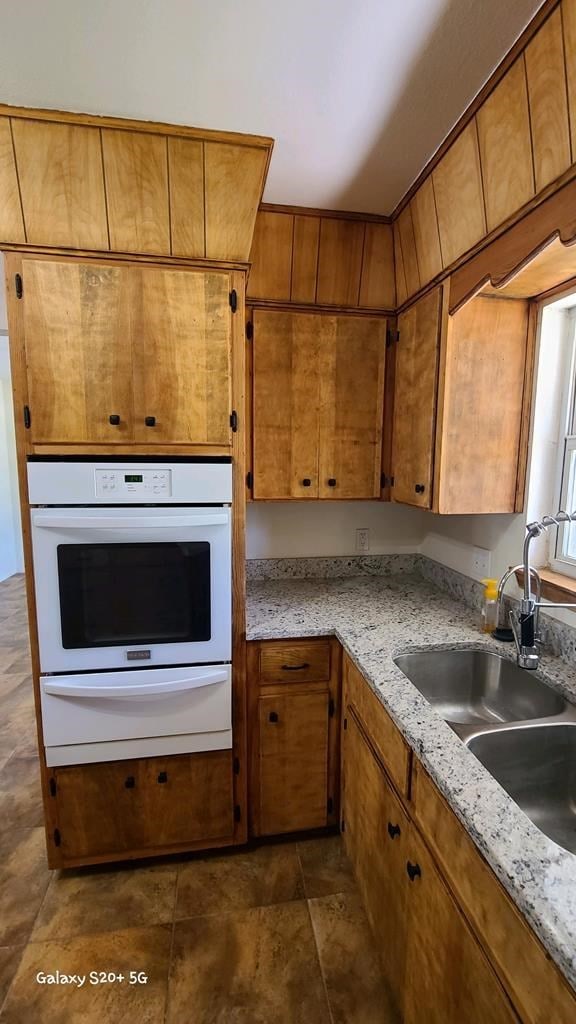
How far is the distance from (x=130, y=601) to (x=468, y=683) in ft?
3.87

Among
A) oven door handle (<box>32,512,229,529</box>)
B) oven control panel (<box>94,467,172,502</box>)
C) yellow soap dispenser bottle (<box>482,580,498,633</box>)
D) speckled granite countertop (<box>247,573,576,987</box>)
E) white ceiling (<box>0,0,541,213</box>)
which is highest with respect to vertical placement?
white ceiling (<box>0,0,541,213</box>)

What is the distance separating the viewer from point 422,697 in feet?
3.92

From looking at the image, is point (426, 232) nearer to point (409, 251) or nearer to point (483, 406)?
point (409, 251)

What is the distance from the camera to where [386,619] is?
5.68ft

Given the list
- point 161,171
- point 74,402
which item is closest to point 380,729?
point 74,402

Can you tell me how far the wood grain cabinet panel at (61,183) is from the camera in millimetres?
1264

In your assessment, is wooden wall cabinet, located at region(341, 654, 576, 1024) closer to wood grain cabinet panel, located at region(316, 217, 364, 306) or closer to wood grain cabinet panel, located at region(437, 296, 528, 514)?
wood grain cabinet panel, located at region(437, 296, 528, 514)

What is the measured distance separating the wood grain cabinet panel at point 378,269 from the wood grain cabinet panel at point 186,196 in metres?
0.76

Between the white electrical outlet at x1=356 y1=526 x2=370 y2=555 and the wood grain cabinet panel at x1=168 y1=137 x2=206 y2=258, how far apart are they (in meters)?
1.43

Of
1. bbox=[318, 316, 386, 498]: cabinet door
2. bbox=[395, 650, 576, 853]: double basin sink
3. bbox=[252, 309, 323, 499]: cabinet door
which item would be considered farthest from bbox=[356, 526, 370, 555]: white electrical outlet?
bbox=[395, 650, 576, 853]: double basin sink

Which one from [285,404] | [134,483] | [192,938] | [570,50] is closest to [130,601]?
[134,483]

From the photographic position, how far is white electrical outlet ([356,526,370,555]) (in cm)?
232

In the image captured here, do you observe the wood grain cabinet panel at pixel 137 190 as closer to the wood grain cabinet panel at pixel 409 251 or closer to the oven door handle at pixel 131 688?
the wood grain cabinet panel at pixel 409 251

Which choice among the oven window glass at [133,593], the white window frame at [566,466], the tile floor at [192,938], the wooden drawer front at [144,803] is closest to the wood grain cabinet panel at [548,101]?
the white window frame at [566,466]
